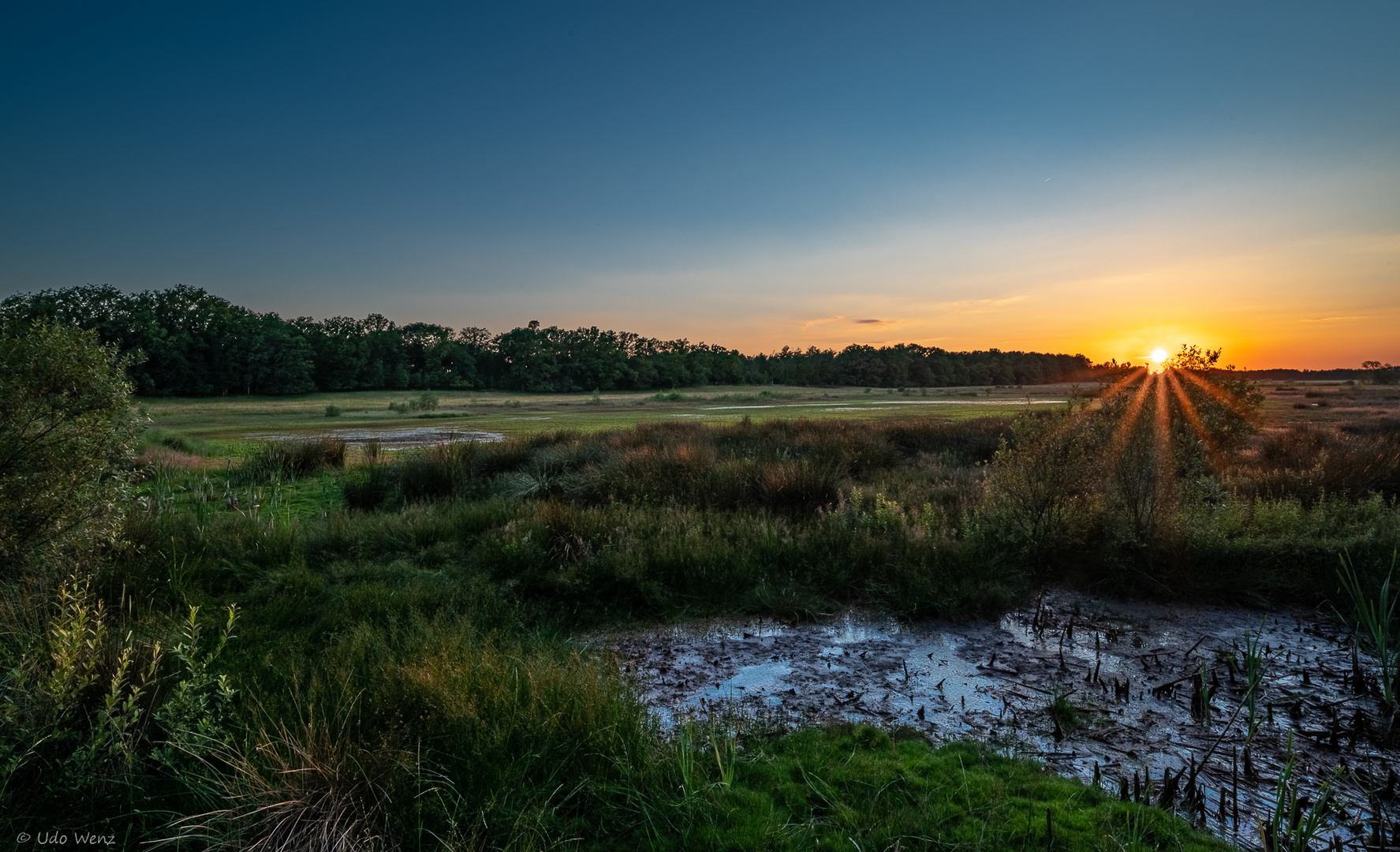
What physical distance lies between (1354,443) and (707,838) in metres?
20.1

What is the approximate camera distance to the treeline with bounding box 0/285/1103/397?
256ft

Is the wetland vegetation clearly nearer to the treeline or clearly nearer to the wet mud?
the wet mud

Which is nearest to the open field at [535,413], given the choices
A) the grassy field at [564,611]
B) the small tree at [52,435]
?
the small tree at [52,435]

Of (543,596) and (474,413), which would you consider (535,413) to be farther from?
(543,596)

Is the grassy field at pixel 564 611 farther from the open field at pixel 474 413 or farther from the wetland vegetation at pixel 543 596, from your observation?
the open field at pixel 474 413

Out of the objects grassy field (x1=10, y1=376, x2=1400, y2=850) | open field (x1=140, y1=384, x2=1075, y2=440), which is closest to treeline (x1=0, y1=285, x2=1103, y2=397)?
open field (x1=140, y1=384, x2=1075, y2=440)

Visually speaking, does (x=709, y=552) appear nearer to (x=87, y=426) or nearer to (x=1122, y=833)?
(x=1122, y=833)

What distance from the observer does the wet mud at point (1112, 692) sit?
3893 mm

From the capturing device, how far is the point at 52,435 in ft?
19.2

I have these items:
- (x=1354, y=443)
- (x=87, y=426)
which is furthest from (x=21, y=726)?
(x=1354, y=443)

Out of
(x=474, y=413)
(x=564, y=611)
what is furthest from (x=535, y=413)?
(x=564, y=611)

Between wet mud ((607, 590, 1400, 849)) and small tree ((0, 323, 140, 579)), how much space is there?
5091 mm

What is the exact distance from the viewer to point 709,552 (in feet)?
27.2

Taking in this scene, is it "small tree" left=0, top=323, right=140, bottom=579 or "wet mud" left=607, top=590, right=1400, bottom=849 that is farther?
"small tree" left=0, top=323, right=140, bottom=579
